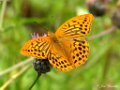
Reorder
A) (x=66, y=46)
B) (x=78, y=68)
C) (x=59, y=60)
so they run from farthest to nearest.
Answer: (x=78, y=68), (x=66, y=46), (x=59, y=60)

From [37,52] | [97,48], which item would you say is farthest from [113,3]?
[37,52]

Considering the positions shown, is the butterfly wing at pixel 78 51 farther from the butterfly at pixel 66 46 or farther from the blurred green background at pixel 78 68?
the blurred green background at pixel 78 68

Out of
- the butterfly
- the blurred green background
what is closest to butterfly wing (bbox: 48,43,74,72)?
the butterfly

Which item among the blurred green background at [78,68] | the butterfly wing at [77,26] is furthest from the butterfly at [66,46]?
the blurred green background at [78,68]

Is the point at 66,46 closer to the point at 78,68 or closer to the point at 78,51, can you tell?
the point at 78,51

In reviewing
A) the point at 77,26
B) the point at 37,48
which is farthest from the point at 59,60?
the point at 77,26

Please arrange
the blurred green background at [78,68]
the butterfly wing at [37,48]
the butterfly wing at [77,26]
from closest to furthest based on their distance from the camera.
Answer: the butterfly wing at [37,48] < the butterfly wing at [77,26] < the blurred green background at [78,68]

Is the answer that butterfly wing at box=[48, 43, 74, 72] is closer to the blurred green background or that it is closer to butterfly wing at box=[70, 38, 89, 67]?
butterfly wing at box=[70, 38, 89, 67]
